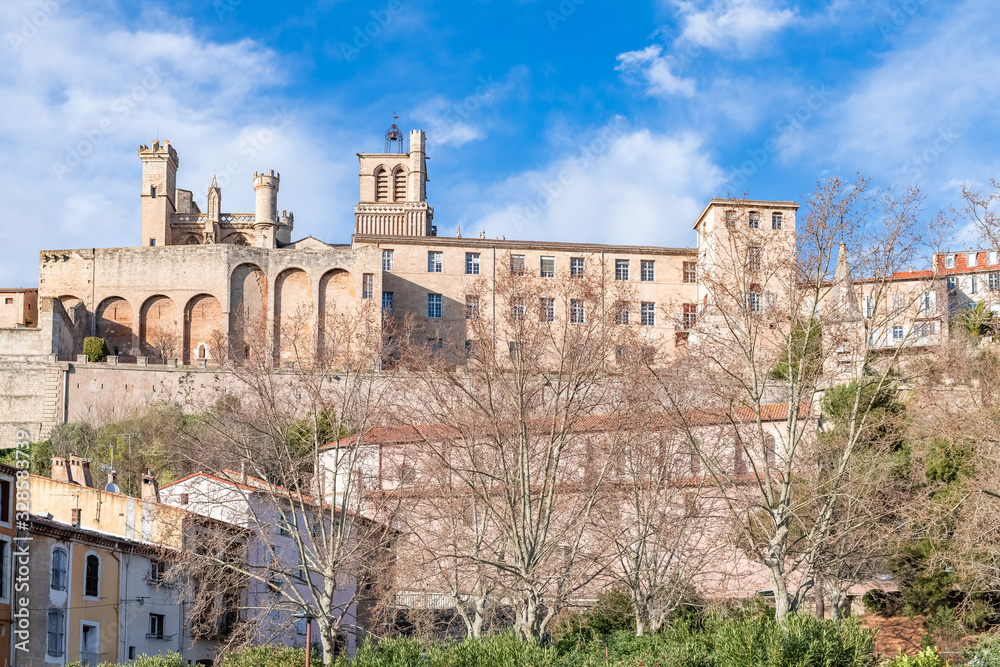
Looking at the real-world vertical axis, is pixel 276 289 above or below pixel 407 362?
above

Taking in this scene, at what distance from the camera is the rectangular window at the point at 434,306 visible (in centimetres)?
7412

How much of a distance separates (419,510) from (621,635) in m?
7.63

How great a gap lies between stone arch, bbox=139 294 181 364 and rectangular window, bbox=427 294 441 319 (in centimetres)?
1816

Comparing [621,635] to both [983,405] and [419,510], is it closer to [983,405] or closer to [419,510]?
[419,510]

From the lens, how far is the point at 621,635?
26781 mm

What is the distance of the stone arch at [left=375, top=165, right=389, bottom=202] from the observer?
99.0 metres

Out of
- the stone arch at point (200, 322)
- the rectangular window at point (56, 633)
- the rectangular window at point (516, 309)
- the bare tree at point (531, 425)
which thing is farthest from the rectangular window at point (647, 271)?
the rectangular window at point (516, 309)

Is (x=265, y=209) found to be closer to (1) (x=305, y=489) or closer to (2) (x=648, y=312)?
(2) (x=648, y=312)

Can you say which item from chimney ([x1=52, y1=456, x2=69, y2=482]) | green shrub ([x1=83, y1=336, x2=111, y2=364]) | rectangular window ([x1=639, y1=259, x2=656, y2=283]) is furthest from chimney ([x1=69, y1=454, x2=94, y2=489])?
rectangular window ([x1=639, y1=259, x2=656, y2=283])

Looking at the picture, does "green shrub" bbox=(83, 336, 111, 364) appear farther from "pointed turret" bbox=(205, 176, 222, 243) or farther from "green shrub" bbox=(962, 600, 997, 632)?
"green shrub" bbox=(962, 600, 997, 632)

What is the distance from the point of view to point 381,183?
99250 millimetres

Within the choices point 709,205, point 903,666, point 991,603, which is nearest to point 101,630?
point 903,666

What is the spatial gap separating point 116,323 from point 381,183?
30.4 meters

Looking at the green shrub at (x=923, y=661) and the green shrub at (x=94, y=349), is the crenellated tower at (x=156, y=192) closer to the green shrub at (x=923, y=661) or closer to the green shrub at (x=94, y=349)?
the green shrub at (x=94, y=349)
